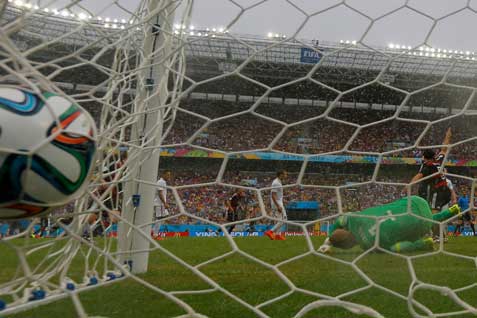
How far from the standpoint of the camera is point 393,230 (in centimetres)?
283

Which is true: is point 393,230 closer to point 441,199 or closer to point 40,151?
point 441,199

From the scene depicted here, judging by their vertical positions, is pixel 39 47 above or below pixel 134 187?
above

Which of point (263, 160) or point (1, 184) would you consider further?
point (263, 160)

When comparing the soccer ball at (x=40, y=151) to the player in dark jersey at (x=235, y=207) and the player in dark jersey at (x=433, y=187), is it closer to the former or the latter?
the player in dark jersey at (x=433, y=187)

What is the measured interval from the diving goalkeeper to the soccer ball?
183 cm

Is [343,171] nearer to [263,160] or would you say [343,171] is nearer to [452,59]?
[452,59]

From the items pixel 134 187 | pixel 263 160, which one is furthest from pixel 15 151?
pixel 263 160

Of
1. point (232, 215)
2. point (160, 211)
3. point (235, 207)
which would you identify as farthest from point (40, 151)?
point (160, 211)

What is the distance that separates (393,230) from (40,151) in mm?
2266

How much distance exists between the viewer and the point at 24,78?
1.12 m

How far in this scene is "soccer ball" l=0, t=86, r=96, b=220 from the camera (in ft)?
3.51

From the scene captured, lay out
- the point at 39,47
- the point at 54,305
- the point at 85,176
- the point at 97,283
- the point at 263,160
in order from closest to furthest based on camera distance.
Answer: the point at 85,176, the point at 39,47, the point at 54,305, the point at 97,283, the point at 263,160

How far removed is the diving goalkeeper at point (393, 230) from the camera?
8.98 feet

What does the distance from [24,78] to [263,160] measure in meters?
6.85
